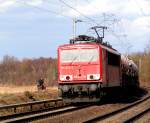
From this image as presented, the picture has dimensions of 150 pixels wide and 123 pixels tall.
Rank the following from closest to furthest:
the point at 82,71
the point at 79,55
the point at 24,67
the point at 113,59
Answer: the point at 82,71, the point at 79,55, the point at 113,59, the point at 24,67

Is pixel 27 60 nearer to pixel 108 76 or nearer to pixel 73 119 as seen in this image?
pixel 108 76

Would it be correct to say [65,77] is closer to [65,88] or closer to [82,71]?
[65,88]

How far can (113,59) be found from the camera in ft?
103

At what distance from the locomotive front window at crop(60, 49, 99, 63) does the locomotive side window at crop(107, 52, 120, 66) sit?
2.41 metres

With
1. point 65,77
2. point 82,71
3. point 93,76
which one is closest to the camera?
point 93,76

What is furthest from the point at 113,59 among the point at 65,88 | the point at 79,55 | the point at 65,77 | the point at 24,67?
the point at 24,67

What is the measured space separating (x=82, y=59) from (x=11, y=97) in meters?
5.15

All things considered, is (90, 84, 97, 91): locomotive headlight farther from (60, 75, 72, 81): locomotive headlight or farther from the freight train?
(60, 75, 72, 81): locomotive headlight

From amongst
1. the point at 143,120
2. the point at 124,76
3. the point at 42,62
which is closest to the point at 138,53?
the point at 42,62

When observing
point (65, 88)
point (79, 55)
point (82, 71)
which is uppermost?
point (79, 55)

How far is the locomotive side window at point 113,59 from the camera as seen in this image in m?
29.5

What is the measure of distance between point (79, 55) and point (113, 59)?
476 cm

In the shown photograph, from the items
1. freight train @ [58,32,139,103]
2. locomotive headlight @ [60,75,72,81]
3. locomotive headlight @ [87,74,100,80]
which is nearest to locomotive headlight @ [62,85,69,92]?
freight train @ [58,32,139,103]

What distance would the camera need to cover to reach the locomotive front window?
2689 centimetres
